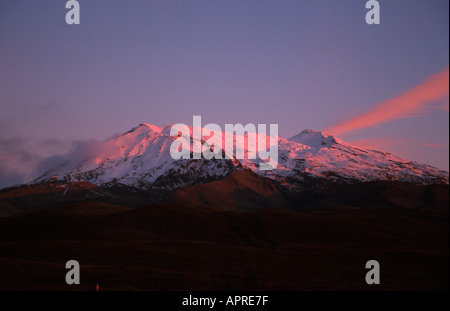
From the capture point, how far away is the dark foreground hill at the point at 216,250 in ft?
135

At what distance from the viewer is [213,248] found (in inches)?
2501

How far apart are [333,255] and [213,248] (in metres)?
16.3

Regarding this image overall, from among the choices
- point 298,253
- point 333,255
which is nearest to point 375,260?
point 333,255

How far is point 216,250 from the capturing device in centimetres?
6194

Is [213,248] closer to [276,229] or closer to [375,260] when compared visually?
[375,260]

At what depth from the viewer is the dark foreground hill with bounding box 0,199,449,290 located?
1617 inches

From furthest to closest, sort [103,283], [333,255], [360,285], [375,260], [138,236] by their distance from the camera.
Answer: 1. [138,236]
2. [333,255]
3. [375,260]
4. [360,285]
5. [103,283]

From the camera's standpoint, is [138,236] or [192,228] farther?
[192,228]

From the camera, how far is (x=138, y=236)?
79.4m

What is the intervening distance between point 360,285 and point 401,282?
5043mm
